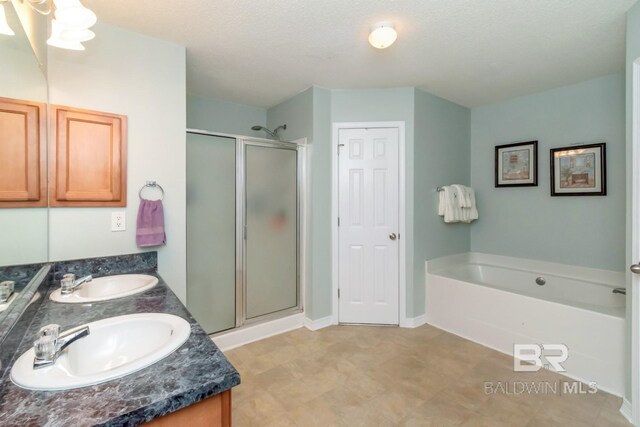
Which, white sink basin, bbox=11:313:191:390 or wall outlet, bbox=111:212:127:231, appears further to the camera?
wall outlet, bbox=111:212:127:231

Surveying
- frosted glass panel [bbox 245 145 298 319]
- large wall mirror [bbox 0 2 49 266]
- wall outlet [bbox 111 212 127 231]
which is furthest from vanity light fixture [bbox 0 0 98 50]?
frosted glass panel [bbox 245 145 298 319]

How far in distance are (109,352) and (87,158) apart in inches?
48.3

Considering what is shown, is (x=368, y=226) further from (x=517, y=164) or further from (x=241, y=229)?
(x=517, y=164)

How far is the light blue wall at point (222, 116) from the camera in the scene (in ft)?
10.2

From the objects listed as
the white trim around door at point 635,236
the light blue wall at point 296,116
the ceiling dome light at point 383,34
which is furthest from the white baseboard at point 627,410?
the light blue wall at point 296,116

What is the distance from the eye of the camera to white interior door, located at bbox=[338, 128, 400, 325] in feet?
9.61

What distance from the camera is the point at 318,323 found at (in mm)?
2873

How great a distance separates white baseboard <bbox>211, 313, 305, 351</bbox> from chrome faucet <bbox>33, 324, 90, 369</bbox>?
5.65 feet

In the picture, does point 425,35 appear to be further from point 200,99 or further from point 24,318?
point 24,318

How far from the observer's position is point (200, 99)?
3141mm

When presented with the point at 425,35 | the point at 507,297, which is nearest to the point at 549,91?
the point at 425,35

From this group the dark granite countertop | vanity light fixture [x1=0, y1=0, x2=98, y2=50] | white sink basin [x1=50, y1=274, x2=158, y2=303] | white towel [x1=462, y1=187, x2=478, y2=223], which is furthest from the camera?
white towel [x1=462, y1=187, x2=478, y2=223]

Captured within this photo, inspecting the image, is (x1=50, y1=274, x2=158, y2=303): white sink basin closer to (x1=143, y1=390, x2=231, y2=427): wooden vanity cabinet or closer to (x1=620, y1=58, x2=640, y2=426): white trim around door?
(x1=143, y1=390, x2=231, y2=427): wooden vanity cabinet

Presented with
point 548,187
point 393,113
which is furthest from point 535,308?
point 393,113
